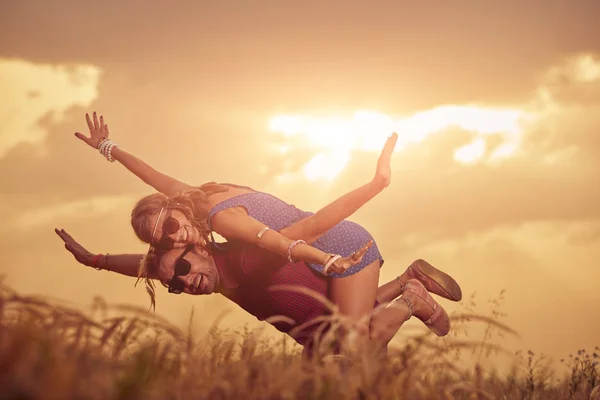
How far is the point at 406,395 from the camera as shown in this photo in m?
2.75

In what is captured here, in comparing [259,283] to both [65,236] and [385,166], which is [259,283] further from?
[65,236]

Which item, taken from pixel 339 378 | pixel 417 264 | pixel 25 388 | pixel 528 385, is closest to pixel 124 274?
pixel 417 264

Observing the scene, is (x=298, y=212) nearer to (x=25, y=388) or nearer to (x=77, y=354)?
(x=77, y=354)

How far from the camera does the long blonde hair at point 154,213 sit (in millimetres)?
5574

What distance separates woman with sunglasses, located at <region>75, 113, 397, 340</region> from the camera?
525 centimetres

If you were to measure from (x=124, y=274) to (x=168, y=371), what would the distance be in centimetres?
418

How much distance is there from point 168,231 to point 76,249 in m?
2.07

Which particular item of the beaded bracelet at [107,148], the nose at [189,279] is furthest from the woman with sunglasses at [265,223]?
the beaded bracelet at [107,148]

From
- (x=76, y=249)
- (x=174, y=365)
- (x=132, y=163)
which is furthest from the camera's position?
(x=76, y=249)

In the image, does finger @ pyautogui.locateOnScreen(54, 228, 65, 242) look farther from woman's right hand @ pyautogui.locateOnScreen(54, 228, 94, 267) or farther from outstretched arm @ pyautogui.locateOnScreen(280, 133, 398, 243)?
outstretched arm @ pyautogui.locateOnScreen(280, 133, 398, 243)

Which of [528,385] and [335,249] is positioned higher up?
[335,249]

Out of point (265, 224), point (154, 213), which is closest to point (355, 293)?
point (265, 224)

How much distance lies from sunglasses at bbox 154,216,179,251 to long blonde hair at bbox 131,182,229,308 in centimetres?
10

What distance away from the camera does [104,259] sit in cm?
687
